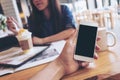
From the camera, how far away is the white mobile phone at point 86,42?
604 millimetres

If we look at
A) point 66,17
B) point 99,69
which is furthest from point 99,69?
point 66,17

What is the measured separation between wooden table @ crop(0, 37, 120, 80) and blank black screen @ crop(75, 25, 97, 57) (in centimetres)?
7

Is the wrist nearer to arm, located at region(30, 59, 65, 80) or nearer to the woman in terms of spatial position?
arm, located at region(30, 59, 65, 80)

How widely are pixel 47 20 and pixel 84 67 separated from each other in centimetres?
103

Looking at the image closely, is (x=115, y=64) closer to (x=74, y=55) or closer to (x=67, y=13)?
(x=74, y=55)

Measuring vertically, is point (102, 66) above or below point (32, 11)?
below

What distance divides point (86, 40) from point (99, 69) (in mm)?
123

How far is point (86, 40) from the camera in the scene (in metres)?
0.62

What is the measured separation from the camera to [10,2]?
388cm

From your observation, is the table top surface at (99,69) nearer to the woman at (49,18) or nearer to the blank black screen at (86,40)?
the blank black screen at (86,40)

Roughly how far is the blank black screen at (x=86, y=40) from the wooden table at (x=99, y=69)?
68 millimetres

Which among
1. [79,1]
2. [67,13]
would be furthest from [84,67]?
[79,1]

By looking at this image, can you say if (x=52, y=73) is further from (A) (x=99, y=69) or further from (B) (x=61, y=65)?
(A) (x=99, y=69)

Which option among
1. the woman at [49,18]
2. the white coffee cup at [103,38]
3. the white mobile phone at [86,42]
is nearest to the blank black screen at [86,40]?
the white mobile phone at [86,42]
